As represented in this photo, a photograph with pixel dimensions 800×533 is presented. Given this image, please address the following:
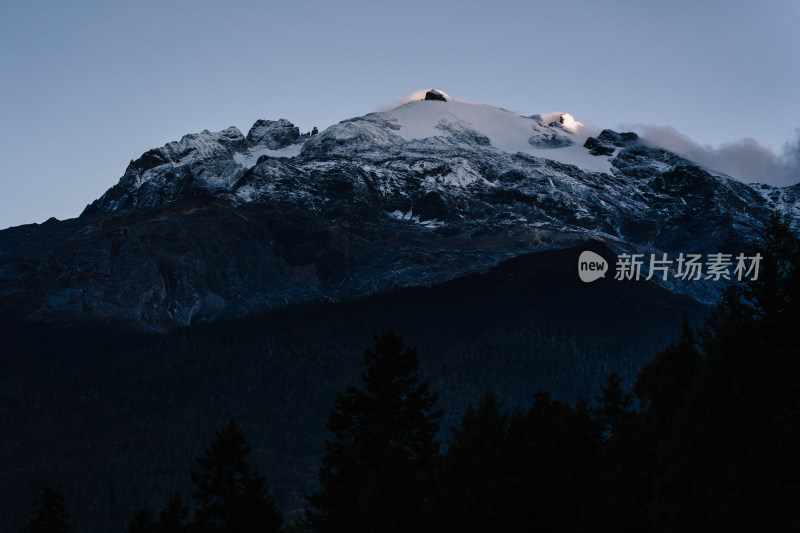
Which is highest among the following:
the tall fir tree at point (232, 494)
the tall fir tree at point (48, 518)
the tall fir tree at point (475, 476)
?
the tall fir tree at point (475, 476)

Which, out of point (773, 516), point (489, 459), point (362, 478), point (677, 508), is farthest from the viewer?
point (362, 478)

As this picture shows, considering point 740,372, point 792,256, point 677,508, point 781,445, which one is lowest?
point 677,508

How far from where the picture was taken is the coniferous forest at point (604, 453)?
40000mm

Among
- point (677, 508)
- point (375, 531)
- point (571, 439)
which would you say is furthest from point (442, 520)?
point (677, 508)

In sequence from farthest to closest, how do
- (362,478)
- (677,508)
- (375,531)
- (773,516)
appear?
1. (362,478)
2. (375,531)
3. (677,508)
4. (773,516)

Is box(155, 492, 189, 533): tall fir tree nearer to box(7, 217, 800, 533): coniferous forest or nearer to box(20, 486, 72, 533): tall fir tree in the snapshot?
box(7, 217, 800, 533): coniferous forest

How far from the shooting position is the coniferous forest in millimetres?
40000

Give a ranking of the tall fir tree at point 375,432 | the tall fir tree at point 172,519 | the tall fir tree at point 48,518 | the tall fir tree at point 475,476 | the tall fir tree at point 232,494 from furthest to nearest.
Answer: the tall fir tree at point 48,518 → the tall fir tree at point 172,519 → the tall fir tree at point 232,494 → the tall fir tree at point 375,432 → the tall fir tree at point 475,476

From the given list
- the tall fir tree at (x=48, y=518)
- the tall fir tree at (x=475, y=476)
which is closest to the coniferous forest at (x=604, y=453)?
the tall fir tree at (x=475, y=476)

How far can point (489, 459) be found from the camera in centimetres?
5131

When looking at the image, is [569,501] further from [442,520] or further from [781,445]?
[781,445]

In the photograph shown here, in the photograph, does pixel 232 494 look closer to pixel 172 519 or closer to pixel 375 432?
pixel 375 432

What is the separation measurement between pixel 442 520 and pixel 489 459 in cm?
404

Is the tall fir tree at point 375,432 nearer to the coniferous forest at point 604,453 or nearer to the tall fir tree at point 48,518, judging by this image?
the coniferous forest at point 604,453
